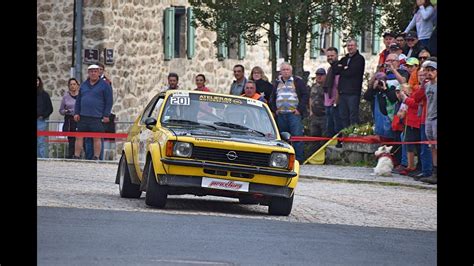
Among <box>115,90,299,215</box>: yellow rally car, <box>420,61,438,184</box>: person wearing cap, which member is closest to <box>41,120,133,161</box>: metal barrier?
<box>420,61,438,184</box>: person wearing cap

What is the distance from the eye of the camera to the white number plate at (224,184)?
1680cm

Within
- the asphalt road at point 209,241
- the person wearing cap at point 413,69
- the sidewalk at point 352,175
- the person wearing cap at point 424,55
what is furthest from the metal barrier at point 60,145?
the asphalt road at point 209,241

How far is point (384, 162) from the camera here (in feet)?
80.1

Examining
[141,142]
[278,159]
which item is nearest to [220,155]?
[278,159]

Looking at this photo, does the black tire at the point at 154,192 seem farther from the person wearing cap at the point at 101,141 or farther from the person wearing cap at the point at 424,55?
the person wearing cap at the point at 101,141

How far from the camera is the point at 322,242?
14102mm

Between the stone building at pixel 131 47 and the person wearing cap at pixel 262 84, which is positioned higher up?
the stone building at pixel 131 47

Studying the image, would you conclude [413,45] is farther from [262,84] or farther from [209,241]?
[209,241]

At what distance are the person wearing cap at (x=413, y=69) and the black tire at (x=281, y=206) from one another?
7291 millimetres

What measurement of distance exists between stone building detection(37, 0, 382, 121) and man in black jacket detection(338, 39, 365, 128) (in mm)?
6790

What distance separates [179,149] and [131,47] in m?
20.9

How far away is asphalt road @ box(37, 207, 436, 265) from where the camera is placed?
12.2 meters

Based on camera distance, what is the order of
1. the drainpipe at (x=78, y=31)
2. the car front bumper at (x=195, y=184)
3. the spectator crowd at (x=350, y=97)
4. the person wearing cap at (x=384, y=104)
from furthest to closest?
the drainpipe at (x=78, y=31) < the person wearing cap at (x=384, y=104) < the spectator crowd at (x=350, y=97) < the car front bumper at (x=195, y=184)

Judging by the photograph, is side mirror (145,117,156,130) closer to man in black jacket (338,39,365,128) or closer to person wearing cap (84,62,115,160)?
man in black jacket (338,39,365,128)
